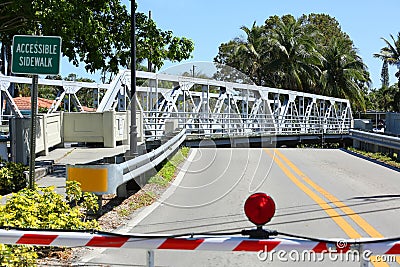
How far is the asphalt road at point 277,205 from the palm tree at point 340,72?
147ft

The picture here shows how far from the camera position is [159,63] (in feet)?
55.2

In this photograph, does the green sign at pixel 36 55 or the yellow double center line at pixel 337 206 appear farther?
the yellow double center line at pixel 337 206

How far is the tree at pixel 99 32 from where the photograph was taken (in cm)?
1427

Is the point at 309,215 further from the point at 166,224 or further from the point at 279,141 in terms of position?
the point at 279,141

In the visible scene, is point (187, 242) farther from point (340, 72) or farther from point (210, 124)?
point (340, 72)

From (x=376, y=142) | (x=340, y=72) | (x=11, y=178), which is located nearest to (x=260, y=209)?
(x=11, y=178)

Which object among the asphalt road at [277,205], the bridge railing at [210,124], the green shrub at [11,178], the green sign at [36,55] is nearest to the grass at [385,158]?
the asphalt road at [277,205]

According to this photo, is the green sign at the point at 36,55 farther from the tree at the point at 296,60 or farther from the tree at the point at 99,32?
the tree at the point at 296,60

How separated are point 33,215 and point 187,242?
9.87ft

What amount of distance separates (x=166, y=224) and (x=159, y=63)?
9.18 metres

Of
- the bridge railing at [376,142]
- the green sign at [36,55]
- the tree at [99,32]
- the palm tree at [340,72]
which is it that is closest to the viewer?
the green sign at [36,55]

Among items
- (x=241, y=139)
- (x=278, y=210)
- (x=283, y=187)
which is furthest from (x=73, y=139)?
(x=278, y=210)

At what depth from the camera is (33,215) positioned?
626 centimetres

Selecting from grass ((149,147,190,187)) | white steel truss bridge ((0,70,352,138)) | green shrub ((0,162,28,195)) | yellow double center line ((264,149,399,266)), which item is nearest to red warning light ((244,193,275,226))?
yellow double center line ((264,149,399,266))
